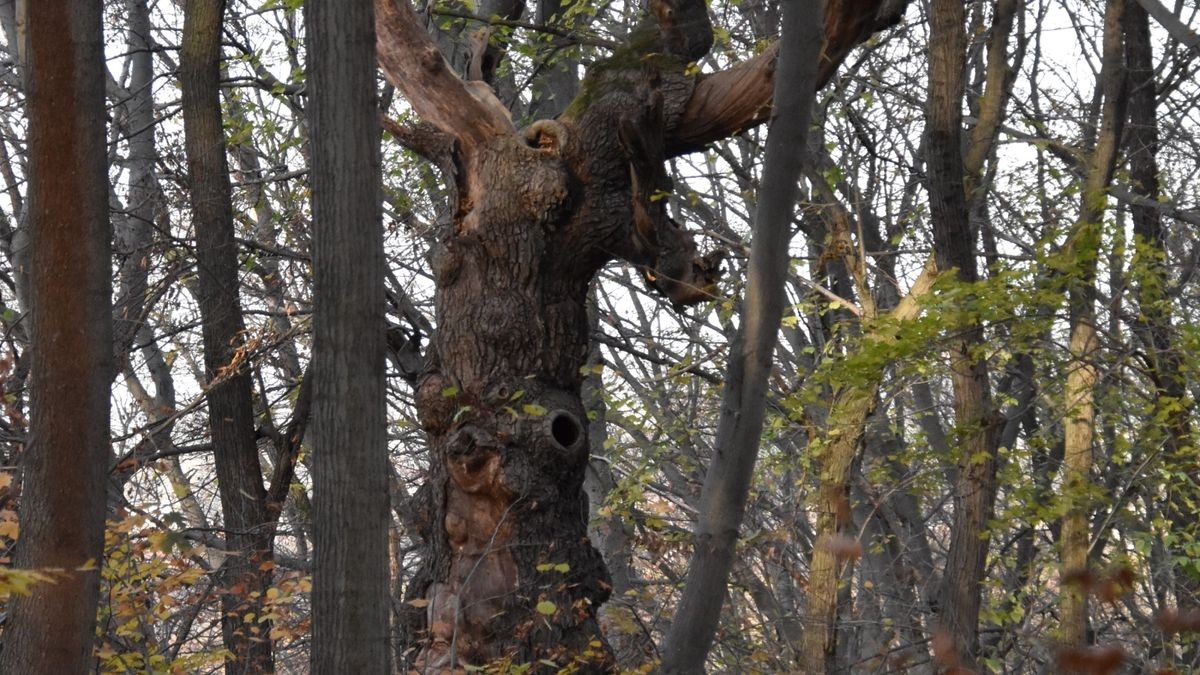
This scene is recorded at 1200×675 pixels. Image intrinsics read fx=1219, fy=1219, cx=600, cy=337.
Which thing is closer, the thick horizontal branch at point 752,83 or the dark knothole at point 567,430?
the thick horizontal branch at point 752,83

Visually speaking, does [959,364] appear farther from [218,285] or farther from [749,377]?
[218,285]

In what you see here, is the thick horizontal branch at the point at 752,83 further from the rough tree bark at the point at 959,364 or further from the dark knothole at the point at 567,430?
the dark knothole at the point at 567,430

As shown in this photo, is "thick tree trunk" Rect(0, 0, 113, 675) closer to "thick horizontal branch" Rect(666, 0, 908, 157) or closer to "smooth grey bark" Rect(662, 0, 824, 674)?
"smooth grey bark" Rect(662, 0, 824, 674)

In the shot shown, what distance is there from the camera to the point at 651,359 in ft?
30.0

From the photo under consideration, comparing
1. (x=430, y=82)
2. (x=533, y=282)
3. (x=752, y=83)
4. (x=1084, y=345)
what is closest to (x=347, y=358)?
(x=533, y=282)

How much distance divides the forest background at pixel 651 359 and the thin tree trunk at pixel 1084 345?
0.03 meters

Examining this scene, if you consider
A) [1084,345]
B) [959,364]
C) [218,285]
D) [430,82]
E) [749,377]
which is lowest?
[749,377]

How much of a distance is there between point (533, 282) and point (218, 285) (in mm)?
2728

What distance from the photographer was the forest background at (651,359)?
4355 millimetres

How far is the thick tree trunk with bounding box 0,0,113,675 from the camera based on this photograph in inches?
169

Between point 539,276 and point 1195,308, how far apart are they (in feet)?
22.3

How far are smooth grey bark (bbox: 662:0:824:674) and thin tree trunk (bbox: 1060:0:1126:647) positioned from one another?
1725mm

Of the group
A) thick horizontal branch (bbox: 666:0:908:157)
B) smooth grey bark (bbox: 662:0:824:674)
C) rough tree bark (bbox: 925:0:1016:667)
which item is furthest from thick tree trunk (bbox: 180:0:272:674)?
rough tree bark (bbox: 925:0:1016:667)

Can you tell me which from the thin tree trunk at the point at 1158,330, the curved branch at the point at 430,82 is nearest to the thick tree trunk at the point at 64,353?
the curved branch at the point at 430,82
